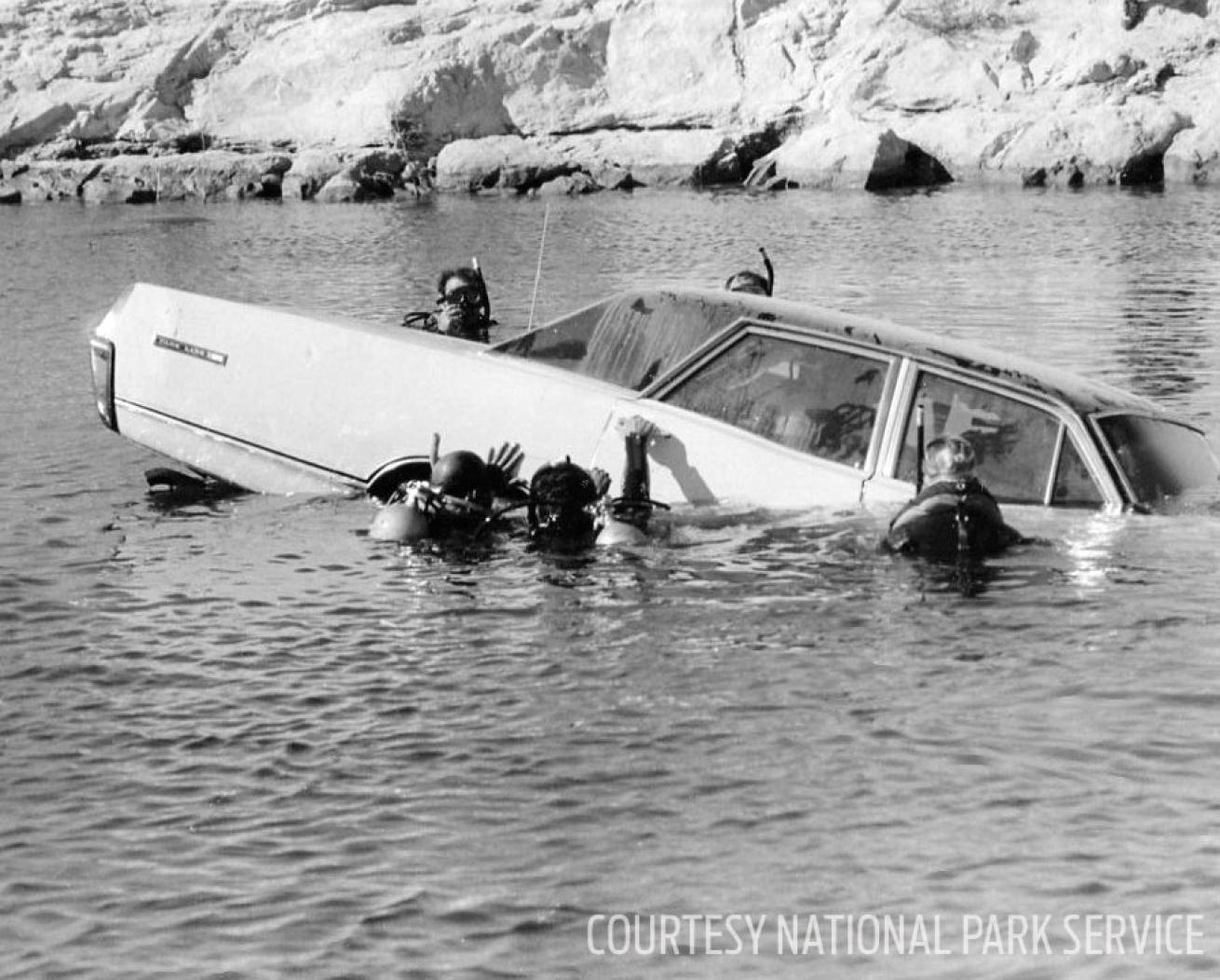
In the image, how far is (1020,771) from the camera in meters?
7.59

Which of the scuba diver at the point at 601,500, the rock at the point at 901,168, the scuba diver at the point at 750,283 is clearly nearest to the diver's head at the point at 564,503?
the scuba diver at the point at 601,500

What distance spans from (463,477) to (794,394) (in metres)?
1.71

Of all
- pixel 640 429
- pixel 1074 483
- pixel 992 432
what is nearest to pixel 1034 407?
pixel 992 432

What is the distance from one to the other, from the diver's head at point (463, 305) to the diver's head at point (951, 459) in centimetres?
419

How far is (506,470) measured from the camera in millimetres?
10773

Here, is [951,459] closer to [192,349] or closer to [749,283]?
[749,283]

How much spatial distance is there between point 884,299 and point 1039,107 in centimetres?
2612

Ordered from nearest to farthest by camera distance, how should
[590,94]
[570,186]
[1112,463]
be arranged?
[1112,463] < [570,186] < [590,94]

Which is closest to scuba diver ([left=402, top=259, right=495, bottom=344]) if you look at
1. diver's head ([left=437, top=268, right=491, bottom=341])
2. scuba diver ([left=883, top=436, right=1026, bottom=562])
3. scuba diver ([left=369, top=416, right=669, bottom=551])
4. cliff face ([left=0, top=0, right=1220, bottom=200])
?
diver's head ([left=437, top=268, right=491, bottom=341])

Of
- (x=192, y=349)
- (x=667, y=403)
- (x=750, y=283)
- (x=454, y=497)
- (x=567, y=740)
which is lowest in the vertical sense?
(x=567, y=740)

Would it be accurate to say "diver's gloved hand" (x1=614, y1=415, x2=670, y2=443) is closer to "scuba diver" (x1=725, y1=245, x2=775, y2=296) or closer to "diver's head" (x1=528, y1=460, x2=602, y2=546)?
"diver's head" (x1=528, y1=460, x2=602, y2=546)

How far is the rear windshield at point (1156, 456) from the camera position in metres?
10.0

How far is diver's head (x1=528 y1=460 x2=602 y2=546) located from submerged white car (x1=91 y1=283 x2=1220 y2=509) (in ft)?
0.94

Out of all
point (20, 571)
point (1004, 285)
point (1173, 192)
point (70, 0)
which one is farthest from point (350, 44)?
point (20, 571)
